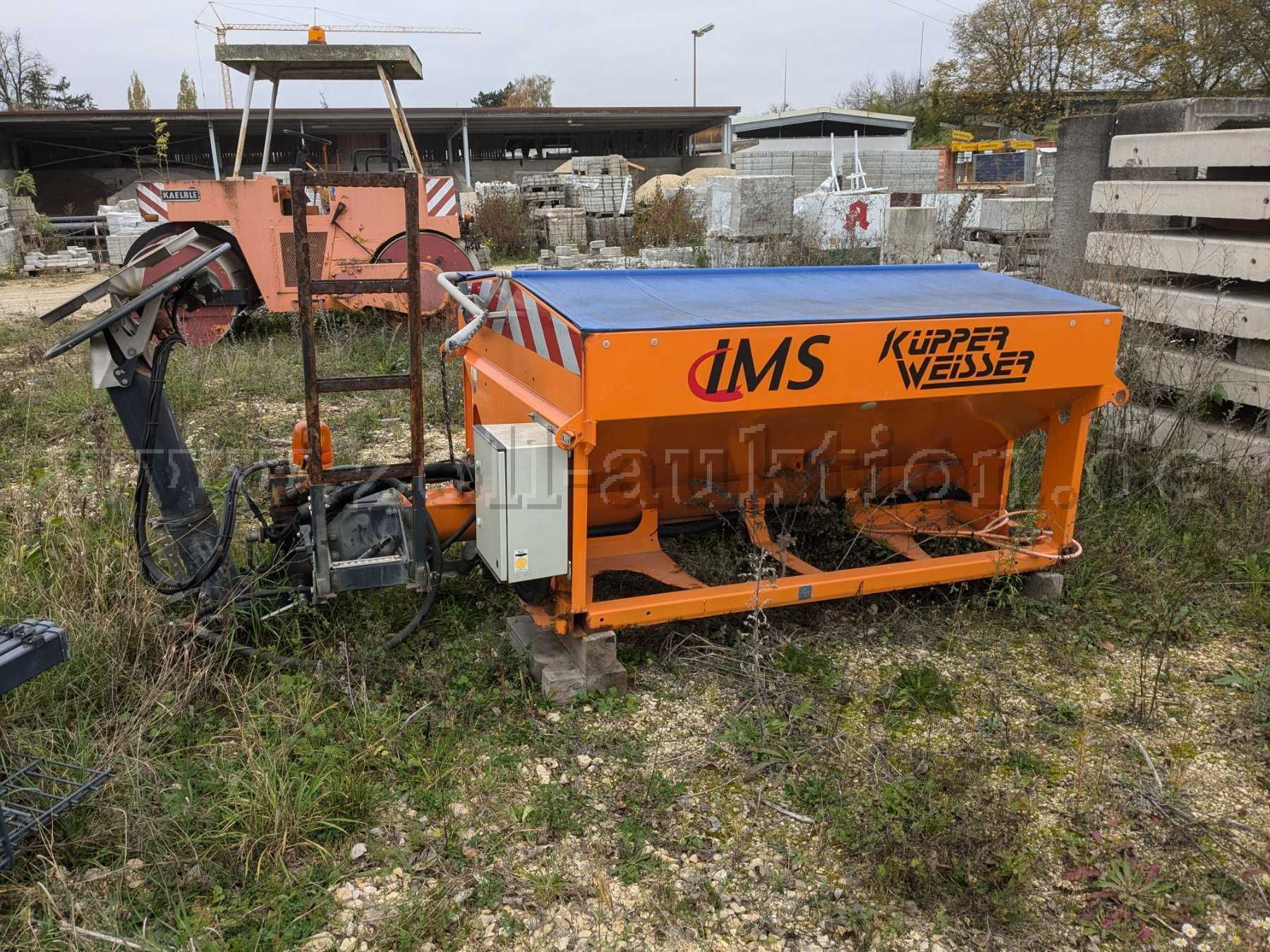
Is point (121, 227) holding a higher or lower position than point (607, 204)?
lower

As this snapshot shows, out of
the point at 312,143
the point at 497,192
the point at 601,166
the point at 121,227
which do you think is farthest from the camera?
the point at 312,143

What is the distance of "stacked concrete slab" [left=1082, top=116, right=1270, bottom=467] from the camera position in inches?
192

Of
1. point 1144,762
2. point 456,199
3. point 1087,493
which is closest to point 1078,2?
point 456,199

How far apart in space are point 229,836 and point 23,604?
1454 mm

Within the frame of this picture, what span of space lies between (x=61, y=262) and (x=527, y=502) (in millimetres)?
17154

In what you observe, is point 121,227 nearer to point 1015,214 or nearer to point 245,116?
point 245,116

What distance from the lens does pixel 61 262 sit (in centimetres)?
1697

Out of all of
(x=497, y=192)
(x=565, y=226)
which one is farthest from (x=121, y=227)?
(x=565, y=226)

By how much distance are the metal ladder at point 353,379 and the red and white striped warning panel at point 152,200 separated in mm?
6308

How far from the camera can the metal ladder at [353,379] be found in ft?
10.3

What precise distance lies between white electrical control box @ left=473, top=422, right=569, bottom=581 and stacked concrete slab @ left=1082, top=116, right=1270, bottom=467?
11.6 feet

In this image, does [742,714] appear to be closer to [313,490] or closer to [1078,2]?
[313,490]

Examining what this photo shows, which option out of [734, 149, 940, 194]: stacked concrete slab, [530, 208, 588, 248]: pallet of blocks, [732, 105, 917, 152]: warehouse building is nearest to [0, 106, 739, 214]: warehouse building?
[732, 105, 917, 152]: warehouse building

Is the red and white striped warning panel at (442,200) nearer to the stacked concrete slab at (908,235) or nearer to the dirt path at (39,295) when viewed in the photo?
the dirt path at (39,295)
